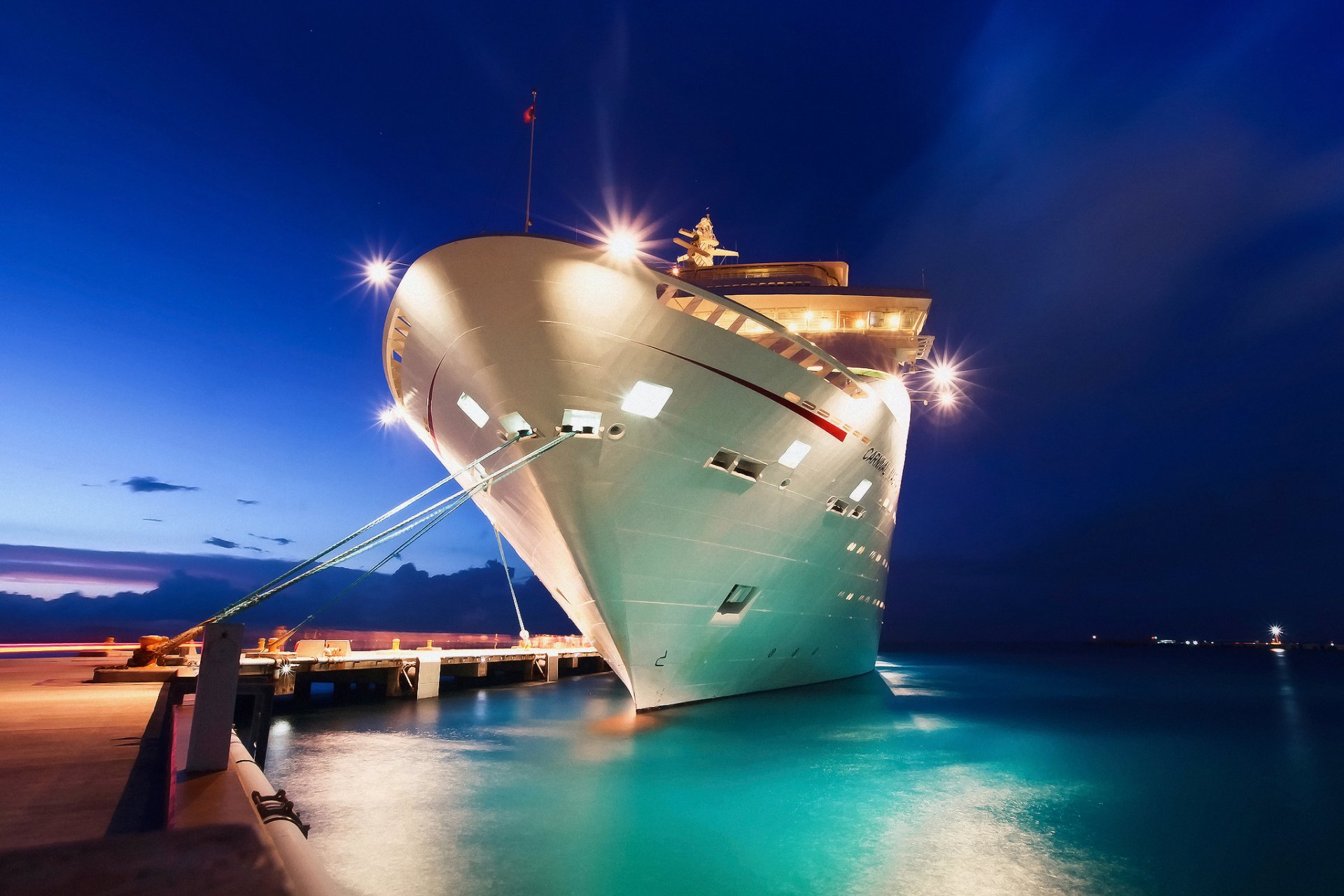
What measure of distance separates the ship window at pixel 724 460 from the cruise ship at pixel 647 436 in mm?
36

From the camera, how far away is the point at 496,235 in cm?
826

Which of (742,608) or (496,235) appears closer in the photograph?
(496,235)

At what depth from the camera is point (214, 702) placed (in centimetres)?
407

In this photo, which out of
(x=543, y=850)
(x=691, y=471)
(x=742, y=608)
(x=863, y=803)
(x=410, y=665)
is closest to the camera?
(x=543, y=850)

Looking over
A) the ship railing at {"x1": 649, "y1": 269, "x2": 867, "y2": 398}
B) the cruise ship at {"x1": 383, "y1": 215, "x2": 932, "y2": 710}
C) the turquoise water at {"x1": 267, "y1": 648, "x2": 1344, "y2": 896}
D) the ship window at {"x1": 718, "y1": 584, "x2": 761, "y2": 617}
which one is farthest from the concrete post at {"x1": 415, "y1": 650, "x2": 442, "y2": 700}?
the ship railing at {"x1": 649, "y1": 269, "x2": 867, "y2": 398}

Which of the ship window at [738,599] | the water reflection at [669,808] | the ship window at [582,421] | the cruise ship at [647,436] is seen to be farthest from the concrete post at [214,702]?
the ship window at [738,599]

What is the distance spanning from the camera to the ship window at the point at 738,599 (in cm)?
1168

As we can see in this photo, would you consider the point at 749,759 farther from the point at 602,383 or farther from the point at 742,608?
the point at 602,383

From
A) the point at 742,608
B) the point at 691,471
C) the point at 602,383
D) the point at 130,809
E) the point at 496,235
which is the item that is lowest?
the point at 130,809

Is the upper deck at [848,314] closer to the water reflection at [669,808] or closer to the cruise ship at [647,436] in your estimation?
the cruise ship at [647,436]

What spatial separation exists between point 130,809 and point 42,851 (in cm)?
76

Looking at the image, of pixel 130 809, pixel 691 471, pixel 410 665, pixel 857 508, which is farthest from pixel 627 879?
pixel 410 665

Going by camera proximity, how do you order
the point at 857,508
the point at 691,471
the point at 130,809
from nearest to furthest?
1. the point at 130,809
2. the point at 691,471
3. the point at 857,508

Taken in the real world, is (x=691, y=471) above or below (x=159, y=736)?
above
